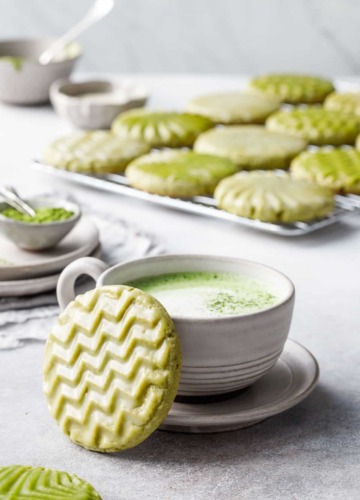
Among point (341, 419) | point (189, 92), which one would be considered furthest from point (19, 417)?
point (189, 92)

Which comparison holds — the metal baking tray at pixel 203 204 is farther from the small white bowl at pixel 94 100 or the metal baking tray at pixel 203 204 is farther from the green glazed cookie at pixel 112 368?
the green glazed cookie at pixel 112 368

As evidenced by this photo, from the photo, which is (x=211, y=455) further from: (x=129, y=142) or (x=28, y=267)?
(x=129, y=142)

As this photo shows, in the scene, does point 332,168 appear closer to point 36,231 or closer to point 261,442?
point 36,231

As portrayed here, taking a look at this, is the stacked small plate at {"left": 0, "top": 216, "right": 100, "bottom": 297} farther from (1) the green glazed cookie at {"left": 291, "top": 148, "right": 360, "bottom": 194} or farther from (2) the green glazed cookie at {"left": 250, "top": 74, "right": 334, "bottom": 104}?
(2) the green glazed cookie at {"left": 250, "top": 74, "right": 334, "bottom": 104}

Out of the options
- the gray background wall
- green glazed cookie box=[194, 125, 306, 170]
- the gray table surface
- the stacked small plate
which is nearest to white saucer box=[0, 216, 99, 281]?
the stacked small plate

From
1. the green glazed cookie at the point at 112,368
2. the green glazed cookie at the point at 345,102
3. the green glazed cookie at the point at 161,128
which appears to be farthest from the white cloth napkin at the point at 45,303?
the green glazed cookie at the point at 345,102
